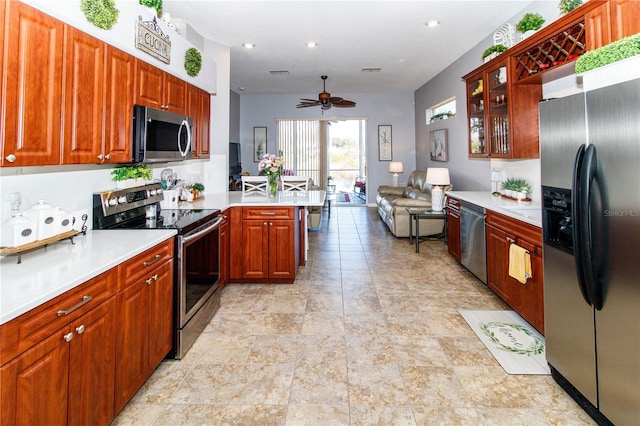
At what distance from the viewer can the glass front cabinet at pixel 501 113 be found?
11.5 feet

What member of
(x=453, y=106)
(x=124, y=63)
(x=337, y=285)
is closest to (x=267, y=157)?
(x=337, y=285)

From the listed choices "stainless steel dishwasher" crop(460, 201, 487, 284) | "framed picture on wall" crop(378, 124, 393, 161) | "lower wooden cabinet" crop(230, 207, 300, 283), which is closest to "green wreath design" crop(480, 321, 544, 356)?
"stainless steel dishwasher" crop(460, 201, 487, 284)

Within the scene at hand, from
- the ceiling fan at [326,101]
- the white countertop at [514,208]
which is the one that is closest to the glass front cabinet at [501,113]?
the white countertop at [514,208]

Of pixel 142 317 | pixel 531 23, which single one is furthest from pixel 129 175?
pixel 531 23

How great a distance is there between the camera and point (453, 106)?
6.89 metres

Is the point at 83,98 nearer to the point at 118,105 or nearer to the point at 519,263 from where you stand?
the point at 118,105

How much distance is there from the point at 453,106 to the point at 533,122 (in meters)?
3.64

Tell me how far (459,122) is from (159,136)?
5.40 metres

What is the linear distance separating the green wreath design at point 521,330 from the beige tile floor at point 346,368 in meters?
0.15

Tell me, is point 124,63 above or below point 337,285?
above

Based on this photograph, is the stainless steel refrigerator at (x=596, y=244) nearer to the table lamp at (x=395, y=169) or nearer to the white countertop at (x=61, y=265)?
the white countertop at (x=61, y=265)

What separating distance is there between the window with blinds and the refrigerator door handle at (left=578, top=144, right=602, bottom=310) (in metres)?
8.77

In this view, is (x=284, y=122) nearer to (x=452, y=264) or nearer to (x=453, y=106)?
(x=453, y=106)

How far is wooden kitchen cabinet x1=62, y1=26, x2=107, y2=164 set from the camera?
1835mm
